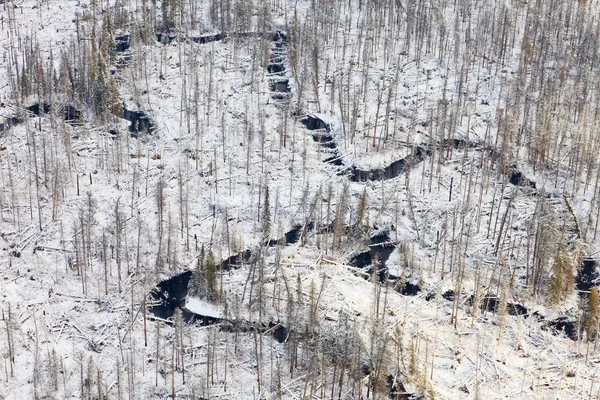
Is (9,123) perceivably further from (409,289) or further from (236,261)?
(409,289)

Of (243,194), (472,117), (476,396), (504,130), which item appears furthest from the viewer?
(472,117)

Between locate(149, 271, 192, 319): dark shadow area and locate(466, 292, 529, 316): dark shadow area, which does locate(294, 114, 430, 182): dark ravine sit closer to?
locate(466, 292, 529, 316): dark shadow area

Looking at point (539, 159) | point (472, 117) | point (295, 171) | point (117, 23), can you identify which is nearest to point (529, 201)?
point (539, 159)

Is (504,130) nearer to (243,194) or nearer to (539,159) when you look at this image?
(539,159)

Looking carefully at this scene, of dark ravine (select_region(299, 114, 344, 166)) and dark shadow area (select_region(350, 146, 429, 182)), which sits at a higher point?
dark ravine (select_region(299, 114, 344, 166))

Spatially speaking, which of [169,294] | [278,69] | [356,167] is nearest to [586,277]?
[356,167]

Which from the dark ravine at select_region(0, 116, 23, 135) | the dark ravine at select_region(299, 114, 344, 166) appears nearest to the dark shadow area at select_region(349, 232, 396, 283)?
the dark ravine at select_region(299, 114, 344, 166)

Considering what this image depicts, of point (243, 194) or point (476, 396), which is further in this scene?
point (243, 194)

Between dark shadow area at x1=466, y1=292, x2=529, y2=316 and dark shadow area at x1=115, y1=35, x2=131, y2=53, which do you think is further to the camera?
dark shadow area at x1=115, y1=35, x2=131, y2=53
